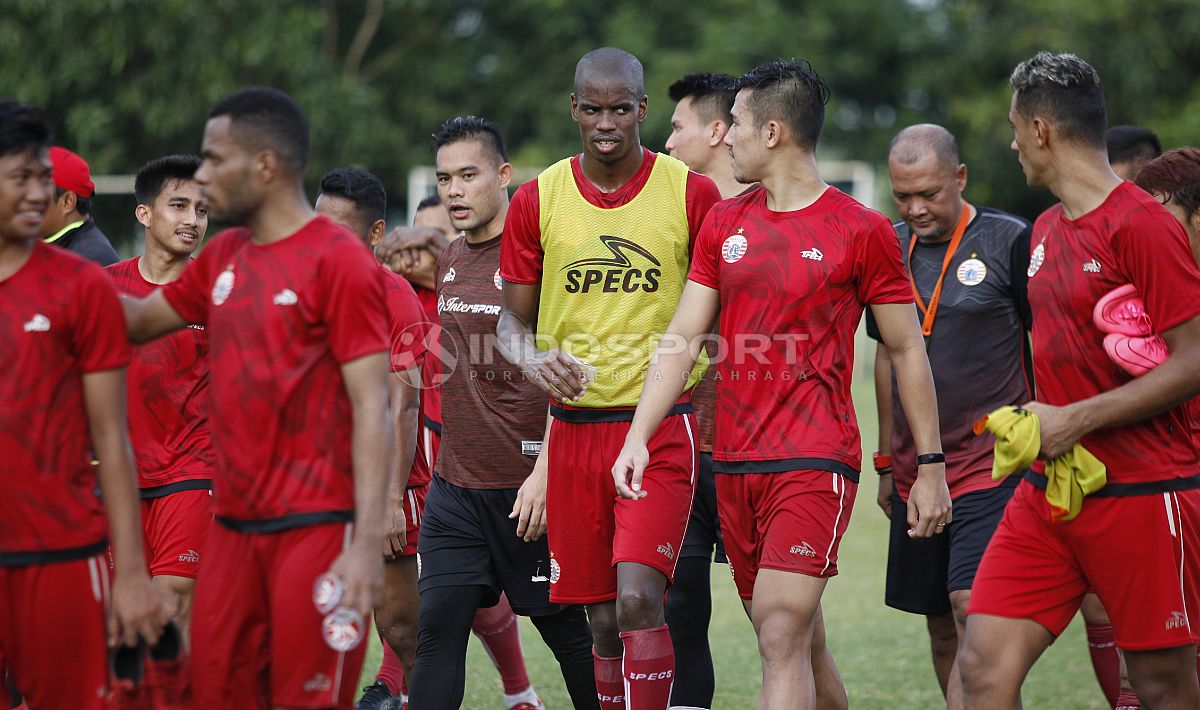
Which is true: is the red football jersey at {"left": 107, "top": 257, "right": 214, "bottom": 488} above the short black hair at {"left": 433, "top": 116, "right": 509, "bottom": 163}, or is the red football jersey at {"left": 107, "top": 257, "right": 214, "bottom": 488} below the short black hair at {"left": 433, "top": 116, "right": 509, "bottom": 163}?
below

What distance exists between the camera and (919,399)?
→ 6.02 m

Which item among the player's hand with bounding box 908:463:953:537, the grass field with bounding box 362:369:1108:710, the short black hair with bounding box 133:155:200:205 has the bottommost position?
the grass field with bounding box 362:369:1108:710

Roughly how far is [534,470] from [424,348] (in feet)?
3.83

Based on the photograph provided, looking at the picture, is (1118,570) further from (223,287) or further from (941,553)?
(223,287)

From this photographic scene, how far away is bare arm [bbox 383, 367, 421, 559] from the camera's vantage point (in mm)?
7383

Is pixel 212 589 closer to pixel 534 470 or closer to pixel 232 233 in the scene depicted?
pixel 232 233

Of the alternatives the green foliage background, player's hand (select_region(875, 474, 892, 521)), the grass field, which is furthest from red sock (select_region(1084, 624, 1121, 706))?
the green foliage background

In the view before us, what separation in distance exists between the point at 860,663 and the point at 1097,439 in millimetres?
4653

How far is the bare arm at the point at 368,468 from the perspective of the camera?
4.50 meters

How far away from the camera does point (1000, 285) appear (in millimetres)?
7184

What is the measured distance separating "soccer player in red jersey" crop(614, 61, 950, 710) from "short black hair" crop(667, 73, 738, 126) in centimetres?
197

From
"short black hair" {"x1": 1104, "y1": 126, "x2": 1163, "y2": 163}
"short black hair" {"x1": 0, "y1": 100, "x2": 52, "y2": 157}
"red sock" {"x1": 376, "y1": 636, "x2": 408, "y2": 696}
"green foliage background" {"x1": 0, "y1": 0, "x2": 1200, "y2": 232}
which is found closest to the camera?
"short black hair" {"x1": 0, "y1": 100, "x2": 52, "y2": 157}

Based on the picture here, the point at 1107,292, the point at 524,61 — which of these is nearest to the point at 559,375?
the point at 1107,292

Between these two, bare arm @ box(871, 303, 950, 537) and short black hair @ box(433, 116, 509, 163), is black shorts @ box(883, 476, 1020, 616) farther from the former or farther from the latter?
short black hair @ box(433, 116, 509, 163)
